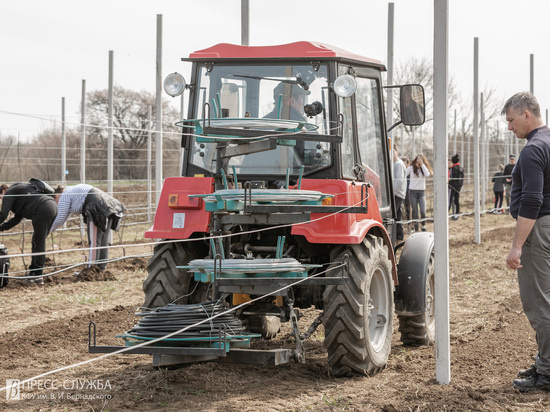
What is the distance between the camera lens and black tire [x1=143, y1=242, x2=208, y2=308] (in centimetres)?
523

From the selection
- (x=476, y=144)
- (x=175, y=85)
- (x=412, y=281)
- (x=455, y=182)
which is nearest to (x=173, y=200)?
(x=175, y=85)

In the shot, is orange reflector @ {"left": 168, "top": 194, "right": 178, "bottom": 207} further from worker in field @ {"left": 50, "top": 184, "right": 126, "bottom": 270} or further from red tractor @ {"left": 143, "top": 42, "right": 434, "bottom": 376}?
worker in field @ {"left": 50, "top": 184, "right": 126, "bottom": 270}

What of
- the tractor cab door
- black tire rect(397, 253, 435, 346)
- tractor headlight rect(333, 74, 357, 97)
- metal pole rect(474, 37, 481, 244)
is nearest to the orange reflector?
the tractor cab door

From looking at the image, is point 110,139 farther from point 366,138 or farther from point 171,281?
point 171,281

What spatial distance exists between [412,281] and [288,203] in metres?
1.84

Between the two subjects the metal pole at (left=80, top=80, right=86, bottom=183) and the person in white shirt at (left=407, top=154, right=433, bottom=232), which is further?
the person in white shirt at (left=407, top=154, right=433, bottom=232)

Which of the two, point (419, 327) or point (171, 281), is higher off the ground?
point (171, 281)

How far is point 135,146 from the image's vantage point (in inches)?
1134

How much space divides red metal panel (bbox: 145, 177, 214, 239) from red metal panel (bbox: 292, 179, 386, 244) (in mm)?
726

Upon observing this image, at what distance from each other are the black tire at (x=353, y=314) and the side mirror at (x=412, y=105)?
0.99 m

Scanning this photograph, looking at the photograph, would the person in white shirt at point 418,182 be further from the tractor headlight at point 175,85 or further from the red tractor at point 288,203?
the tractor headlight at point 175,85

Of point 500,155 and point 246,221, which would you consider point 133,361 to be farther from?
point 500,155

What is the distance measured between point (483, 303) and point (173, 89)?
4944mm

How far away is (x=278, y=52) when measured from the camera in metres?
5.59
